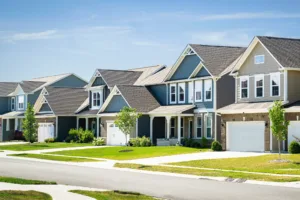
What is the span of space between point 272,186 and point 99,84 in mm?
42039

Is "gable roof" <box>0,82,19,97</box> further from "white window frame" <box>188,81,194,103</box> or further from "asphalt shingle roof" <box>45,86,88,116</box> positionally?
"white window frame" <box>188,81,194,103</box>

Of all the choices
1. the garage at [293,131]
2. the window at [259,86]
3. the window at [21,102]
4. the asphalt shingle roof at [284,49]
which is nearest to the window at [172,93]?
the window at [259,86]

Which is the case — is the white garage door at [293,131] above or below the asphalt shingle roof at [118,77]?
below

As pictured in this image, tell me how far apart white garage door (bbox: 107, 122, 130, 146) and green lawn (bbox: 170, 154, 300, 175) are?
21473mm

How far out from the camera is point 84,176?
27.3m

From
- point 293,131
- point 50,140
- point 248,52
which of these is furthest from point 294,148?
point 50,140

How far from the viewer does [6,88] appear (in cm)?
8112

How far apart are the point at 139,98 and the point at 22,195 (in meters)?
38.9

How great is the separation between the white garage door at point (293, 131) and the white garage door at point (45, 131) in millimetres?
33215

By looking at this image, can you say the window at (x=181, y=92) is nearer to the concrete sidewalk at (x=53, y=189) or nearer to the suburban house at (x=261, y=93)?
the suburban house at (x=261, y=93)

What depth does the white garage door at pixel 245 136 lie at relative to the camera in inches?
1652

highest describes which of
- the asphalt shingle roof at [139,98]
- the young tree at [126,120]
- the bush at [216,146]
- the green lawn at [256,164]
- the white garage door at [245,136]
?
the asphalt shingle roof at [139,98]

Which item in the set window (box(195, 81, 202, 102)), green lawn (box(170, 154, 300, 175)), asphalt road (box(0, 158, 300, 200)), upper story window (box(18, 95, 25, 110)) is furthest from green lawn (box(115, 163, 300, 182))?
upper story window (box(18, 95, 25, 110))

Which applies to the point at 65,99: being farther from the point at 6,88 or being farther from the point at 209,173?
the point at 209,173
